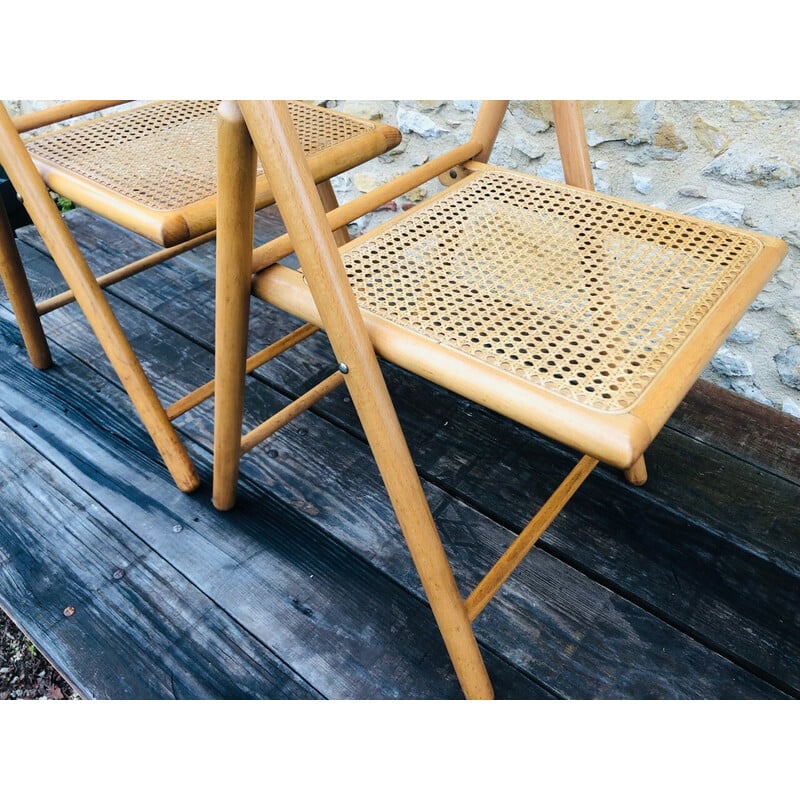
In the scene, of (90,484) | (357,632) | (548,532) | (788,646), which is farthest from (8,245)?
(788,646)

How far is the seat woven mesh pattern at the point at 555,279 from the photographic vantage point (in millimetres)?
726

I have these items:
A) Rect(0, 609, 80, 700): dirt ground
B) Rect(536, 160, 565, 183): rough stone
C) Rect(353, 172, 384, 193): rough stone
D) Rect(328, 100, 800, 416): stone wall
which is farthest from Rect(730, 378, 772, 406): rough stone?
Rect(0, 609, 80, 700): dirt ground

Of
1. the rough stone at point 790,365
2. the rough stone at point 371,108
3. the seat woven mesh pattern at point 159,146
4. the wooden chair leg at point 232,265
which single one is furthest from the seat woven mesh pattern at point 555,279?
the rough stone at point 371,108

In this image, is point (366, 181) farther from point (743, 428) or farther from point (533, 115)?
point (743, 428)

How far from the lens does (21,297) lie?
1.34m

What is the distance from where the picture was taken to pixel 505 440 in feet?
4.25

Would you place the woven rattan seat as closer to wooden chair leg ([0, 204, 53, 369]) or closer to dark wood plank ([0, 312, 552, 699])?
wooden chair leg ([0, 204, 53, 369])

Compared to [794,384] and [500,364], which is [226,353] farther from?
[794,384]

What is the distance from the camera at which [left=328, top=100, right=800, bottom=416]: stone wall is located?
4.02ft

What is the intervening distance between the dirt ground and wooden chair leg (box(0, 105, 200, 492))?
0.36m

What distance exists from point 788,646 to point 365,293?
735 millimetres

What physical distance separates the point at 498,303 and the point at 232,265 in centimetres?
30

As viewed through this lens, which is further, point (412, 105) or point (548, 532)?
point (412, 105)

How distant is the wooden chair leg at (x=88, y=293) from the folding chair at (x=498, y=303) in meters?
0.16
